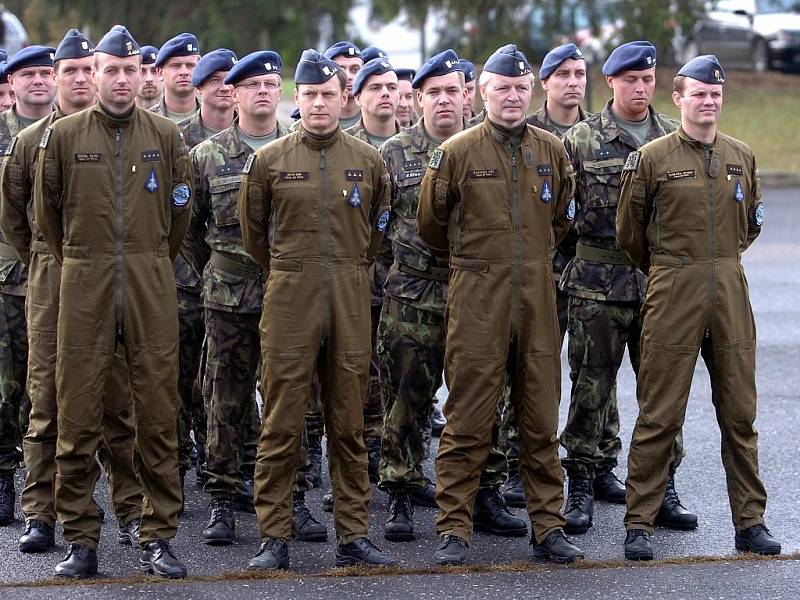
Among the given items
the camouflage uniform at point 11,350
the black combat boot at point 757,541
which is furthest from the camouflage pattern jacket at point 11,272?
the black combat boot at point 757,541

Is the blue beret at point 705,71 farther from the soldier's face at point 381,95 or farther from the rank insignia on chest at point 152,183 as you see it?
the rank insignia on chest at point 152,183

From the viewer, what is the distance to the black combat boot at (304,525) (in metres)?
6.90

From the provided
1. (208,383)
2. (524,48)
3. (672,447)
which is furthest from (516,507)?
(524,48)

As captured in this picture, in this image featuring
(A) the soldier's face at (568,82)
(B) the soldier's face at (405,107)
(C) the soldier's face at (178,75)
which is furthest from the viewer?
(B) the soldier's face at (405,107)

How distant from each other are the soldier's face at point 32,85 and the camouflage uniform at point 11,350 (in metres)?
0.30

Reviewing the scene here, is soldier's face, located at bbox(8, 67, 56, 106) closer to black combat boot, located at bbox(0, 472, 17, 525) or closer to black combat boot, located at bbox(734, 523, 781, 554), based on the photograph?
black combat boot, located at bbox(0, 472, 17, 525)

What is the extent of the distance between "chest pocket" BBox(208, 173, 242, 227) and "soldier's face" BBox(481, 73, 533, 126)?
4.14ft

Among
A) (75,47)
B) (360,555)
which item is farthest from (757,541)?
(75,47)

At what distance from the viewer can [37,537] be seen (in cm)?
667

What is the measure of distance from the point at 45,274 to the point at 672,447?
2835 mm

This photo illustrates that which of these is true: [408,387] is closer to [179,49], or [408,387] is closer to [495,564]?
[495,564]

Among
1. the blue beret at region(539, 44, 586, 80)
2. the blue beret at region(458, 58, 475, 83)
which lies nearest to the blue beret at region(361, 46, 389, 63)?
the blue beret at region(458, 58, 475, 83)

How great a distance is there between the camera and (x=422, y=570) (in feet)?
21.0

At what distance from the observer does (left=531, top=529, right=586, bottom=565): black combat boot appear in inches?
255
